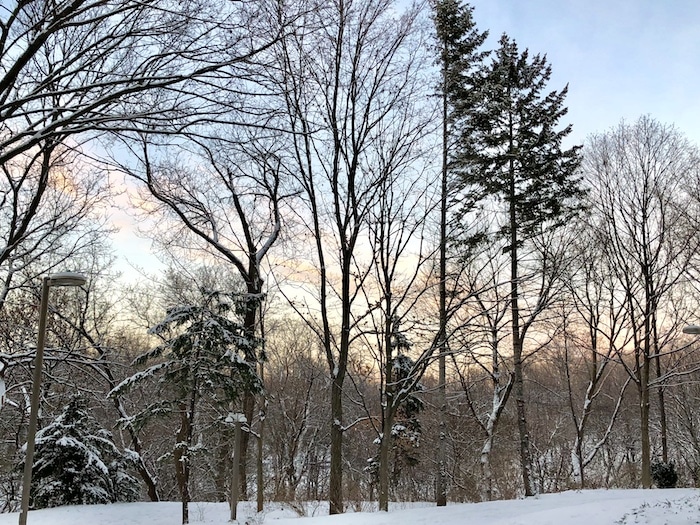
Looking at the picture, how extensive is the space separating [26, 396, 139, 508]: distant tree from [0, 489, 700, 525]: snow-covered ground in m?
1.08

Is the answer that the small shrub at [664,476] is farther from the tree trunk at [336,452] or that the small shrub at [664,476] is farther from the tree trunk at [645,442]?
the tree trunk at [336,452]

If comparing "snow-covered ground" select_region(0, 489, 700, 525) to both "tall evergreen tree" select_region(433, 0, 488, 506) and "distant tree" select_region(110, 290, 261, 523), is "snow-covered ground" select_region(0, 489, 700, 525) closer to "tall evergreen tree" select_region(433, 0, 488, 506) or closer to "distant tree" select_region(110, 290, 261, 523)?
"distant tree" select_region(110, 290, 261, 523)

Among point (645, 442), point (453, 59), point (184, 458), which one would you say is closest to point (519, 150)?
point (453, 59)

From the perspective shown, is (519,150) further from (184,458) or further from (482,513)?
(184,458)

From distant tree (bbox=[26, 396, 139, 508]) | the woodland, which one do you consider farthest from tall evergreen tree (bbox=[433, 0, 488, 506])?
distant tree (bbox=[26, 396, 139, 508])

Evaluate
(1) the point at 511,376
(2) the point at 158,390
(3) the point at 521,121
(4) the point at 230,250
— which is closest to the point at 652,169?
(3) the point at 521,121

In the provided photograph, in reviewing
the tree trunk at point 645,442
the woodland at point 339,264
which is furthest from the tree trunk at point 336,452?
the tree trunk at point 645,442

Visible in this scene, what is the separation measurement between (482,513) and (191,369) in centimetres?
672

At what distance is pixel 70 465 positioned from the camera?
Answer: 1385 cm

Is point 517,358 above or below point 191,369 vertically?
above

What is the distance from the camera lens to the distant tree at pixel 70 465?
1362 cm

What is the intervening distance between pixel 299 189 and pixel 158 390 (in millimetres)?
6308

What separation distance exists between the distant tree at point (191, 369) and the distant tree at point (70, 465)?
9.88 feet

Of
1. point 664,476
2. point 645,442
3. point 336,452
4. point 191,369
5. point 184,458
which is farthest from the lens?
point 645,442
